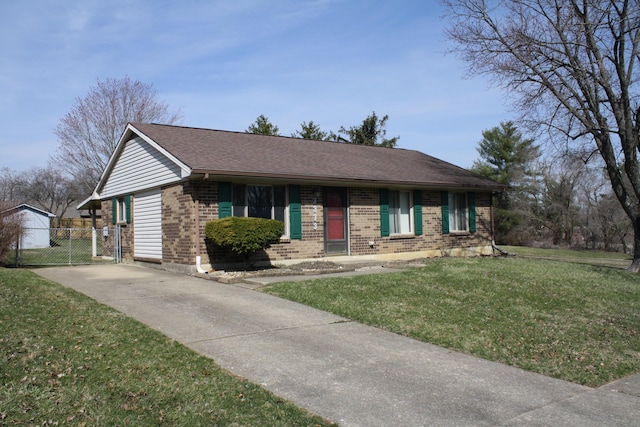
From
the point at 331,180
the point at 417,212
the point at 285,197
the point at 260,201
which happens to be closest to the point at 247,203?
the point at 260,201

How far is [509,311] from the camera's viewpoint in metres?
9.04

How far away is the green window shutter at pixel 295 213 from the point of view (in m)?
14.4

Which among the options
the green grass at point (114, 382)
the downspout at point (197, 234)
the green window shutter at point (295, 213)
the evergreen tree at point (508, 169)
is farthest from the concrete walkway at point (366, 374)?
the evergreen tree at point (508, 169)

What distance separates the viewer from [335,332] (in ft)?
24.3

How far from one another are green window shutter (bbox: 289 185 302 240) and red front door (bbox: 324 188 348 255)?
3.39 feet

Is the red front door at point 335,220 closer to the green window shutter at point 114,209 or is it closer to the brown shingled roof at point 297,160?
the brown shingled roof at point 297,160

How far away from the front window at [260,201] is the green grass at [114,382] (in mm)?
6658

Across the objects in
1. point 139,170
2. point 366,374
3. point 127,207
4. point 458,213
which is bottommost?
point 366,374

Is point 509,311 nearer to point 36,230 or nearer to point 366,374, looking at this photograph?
point 366,374

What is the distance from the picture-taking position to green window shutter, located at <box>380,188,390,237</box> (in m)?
16.3

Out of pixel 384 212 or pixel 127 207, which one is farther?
pixel 127 207

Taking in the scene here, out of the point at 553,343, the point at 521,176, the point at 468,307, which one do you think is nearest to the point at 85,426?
the point at 553,343

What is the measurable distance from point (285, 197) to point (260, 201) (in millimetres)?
778

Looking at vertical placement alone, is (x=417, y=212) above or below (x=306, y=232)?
above
